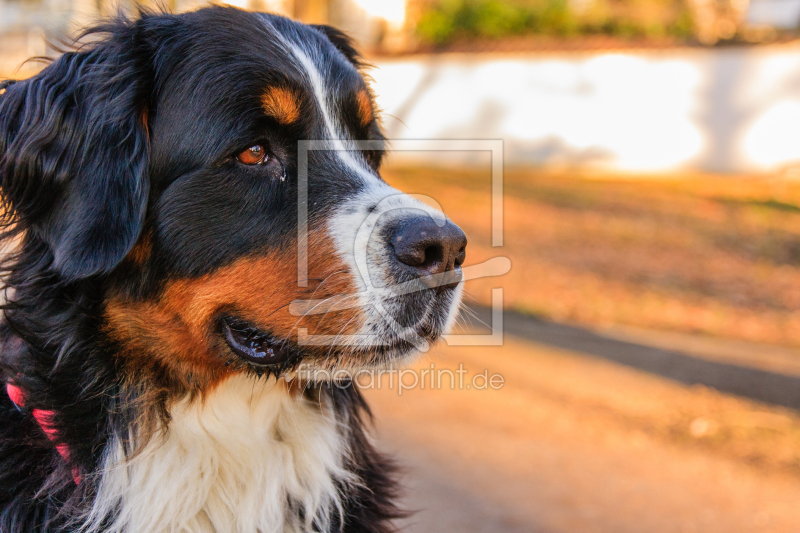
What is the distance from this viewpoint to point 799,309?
7.11 meters

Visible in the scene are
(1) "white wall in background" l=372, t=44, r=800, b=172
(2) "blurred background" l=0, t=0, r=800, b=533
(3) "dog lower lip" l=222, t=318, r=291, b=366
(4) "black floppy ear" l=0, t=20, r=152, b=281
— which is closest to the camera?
(4) "black floppy ear" l=0, t=20, r=152, b=281

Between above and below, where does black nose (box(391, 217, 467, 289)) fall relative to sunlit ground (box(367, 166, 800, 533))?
above

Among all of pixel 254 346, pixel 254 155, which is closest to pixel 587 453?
pixel 254 346

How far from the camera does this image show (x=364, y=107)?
8.64ft

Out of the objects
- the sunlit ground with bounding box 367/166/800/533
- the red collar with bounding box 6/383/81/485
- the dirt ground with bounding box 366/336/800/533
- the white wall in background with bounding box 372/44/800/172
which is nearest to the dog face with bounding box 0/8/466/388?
the red collar with bounding box 6/383/81/485

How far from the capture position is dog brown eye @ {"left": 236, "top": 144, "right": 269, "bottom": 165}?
220 cm

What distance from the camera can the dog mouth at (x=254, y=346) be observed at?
2.12 m

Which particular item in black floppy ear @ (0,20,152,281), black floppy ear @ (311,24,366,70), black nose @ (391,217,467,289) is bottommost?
black nose @ (391,217,467,289)

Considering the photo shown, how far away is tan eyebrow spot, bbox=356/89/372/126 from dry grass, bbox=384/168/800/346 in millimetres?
4417

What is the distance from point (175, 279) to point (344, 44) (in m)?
1.57

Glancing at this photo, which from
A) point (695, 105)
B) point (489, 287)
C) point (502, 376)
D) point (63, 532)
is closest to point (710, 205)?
point (695, 105)

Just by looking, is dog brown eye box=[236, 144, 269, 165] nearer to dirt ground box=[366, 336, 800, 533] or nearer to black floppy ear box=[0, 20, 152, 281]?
black floppy ear box=[0, 20, 152, 281]

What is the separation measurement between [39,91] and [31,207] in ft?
1.24

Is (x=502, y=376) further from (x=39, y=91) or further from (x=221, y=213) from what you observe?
(x=39, y=91)
